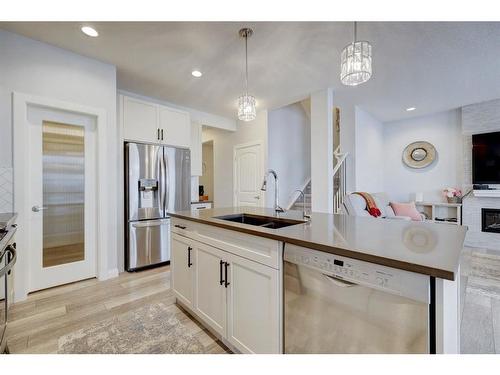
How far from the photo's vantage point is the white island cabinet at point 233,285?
4.28 ft

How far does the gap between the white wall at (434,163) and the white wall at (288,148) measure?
137 cm

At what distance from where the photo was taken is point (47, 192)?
259 centimetres

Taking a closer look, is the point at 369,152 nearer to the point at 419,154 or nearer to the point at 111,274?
the point at 419,154

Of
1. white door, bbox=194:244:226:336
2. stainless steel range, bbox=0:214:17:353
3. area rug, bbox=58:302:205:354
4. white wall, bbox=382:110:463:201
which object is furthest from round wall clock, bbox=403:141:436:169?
stainless steel range, bbox=0:214:17:353

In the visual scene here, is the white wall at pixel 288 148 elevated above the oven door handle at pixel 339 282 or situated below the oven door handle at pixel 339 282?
above

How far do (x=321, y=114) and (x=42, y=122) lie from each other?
11.7 feet

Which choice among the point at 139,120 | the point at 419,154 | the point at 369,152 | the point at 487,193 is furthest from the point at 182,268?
the point at 419,154

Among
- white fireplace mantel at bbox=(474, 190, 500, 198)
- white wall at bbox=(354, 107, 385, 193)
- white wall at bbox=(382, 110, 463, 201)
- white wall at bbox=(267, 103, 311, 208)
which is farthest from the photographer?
white wall at bbox=(382, 110, 463, 201)

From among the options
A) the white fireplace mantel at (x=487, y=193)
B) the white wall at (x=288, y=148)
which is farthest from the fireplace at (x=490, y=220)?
the white wall at (x=288, y=148)

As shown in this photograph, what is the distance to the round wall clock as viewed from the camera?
16.9ft

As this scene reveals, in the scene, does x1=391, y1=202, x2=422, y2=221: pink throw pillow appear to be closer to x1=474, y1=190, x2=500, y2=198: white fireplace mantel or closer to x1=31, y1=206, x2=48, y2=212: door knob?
x1=474, y1=190, x2=500, y2=198: white fireplace mantel

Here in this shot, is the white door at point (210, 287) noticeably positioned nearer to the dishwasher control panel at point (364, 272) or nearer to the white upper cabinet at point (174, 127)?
the dishwasher control panel at point (364, 272)

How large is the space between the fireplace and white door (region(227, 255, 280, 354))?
5109mm

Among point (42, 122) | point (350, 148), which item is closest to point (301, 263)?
point (42, 122)
